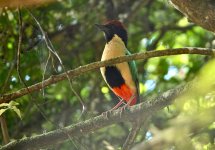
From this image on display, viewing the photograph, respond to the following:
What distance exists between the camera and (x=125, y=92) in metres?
5.37

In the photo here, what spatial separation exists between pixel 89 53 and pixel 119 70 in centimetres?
201

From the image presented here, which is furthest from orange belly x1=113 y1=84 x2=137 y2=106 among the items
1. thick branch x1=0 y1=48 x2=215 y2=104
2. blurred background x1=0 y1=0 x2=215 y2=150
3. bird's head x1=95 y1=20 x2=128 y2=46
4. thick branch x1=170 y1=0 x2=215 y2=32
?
thick branch x1=170 y1=0 x2=215 y2=32

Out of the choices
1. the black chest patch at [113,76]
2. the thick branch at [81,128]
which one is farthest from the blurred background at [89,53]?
the thick branch at [81,128]

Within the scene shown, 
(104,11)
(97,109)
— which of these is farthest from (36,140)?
(104,11)

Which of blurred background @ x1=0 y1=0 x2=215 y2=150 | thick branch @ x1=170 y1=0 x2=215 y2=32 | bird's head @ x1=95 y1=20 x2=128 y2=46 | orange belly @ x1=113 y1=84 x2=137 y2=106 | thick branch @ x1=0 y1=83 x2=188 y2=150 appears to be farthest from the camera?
blurred background @ x1=0 y1=0 x2=215 y2=150

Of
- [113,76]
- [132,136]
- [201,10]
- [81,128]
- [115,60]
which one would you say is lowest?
[113,76]

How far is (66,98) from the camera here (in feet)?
20.6

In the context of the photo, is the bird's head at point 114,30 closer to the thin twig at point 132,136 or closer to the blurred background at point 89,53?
the blurred background at point 89,53

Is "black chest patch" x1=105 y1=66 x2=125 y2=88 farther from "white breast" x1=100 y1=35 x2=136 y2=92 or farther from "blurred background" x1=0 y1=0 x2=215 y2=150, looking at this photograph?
"blurred background" x1=0 y1=0 x2=215 y2=150

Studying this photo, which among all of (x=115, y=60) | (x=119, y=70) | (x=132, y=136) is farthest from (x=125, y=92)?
(x=115, y=60)

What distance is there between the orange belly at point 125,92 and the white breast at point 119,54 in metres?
0.06

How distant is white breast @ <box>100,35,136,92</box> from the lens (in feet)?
15.9

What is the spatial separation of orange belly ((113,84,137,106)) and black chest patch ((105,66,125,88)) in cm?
12

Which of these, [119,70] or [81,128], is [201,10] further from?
[119,70]
